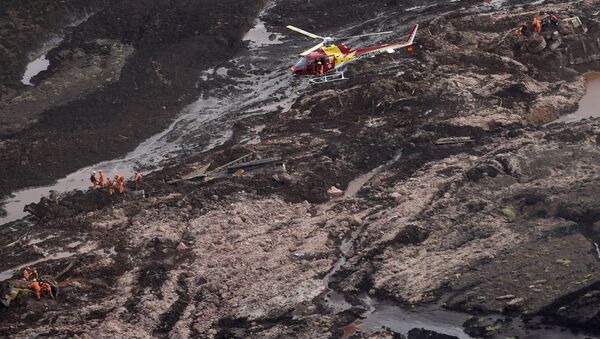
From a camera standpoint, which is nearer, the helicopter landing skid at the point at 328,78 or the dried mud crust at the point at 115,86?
the dried mud crust at the point at 115,86

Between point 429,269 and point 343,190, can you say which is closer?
point 429,269

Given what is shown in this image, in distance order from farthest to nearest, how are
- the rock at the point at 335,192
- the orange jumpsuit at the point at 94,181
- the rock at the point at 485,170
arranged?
1. the orange jumpsuit at the point at 94,181
2. the rock at the point at 335,192
3. the rock at the point at 485,170

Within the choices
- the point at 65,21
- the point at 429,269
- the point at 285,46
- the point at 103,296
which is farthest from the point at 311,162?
the point at 65,21

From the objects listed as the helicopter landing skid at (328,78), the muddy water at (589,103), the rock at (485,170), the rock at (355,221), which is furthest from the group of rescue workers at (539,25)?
the rock at (355,221)

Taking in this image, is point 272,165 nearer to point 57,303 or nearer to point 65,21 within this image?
point 57,303

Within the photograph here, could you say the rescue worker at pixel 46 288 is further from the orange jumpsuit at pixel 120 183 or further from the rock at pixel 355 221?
the rock at pixel 355 221

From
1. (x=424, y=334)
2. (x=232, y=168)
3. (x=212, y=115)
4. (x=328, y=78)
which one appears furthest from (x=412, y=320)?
(x=328, y=78)
